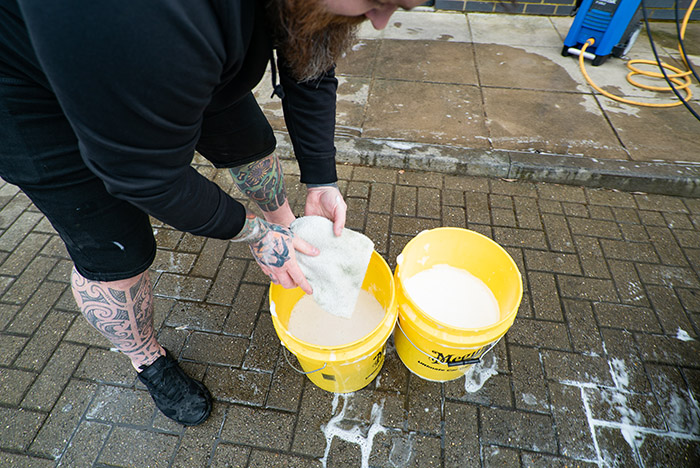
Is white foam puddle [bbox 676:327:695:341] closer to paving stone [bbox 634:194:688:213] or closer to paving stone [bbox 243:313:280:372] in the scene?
paving stone [bbox 634:194:688:213]

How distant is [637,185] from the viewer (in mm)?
2953

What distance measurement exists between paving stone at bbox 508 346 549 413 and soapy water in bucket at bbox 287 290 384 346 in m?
0.84

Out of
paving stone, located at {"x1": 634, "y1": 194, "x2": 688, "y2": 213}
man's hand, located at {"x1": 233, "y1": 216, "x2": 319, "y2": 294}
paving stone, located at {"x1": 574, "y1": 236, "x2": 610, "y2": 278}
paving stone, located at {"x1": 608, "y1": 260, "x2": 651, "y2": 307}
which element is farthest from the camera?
paving stone, located at {"x1": 634, "y1": 194, "x2": 688, "y2": 213}

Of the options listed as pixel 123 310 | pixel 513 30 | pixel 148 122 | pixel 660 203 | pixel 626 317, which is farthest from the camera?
pixel 513 30

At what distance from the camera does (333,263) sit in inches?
58.6

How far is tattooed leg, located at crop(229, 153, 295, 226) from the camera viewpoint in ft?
6.71

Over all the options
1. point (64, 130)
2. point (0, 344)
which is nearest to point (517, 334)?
point (64, 130)

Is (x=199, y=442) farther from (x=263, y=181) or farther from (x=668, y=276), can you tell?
(x=668, y=276)

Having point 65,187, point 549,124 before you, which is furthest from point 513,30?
point 65,187

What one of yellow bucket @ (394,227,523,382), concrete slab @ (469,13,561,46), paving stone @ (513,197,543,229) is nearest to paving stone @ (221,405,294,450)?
yellow bucket @ (394,227,523,382)

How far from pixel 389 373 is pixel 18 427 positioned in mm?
1955

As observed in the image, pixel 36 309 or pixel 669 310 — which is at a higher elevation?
pixel 669 310

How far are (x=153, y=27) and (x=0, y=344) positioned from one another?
8.11 feet

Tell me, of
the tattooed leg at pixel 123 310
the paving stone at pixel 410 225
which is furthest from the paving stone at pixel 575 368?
the tattooed leg at pixel 123 310
